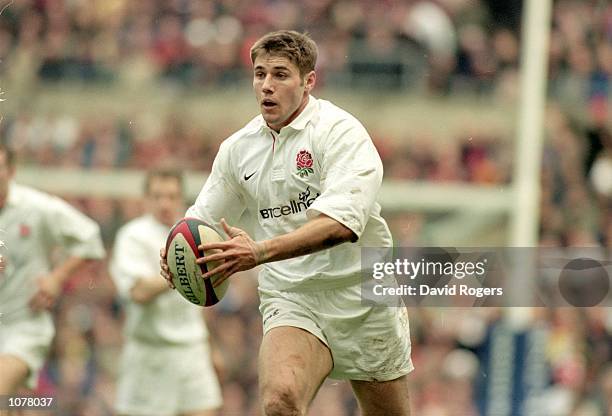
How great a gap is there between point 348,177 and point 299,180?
0.36 metres

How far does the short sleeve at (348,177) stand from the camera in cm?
560

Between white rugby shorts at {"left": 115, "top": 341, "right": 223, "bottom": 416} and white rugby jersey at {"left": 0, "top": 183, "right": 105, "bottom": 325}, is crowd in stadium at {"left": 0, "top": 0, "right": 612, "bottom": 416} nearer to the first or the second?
white rugby shorts at {"left": 115, "top": 341, "right": 223, "bottom": 416}

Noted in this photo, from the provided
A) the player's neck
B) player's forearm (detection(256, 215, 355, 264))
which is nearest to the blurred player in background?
the player's neck

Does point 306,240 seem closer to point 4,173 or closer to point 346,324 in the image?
point 346,324

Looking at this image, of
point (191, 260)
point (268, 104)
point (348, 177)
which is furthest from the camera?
point (268, 104)

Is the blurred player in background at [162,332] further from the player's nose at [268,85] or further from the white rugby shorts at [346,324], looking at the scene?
the player's nose at [268,85]

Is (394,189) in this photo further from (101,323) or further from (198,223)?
(198,223)

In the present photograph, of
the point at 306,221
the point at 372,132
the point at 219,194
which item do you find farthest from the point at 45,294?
the point at 372,132

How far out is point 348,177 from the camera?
5707mm

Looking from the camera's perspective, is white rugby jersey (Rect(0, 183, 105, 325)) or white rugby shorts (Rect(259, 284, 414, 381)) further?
white rugby jersey (Rect(0, 183, 105, 325))

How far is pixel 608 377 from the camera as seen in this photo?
40.0 ft

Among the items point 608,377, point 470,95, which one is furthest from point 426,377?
point 470,95

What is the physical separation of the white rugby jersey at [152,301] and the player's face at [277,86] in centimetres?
329

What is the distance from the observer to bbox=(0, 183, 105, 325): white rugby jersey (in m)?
8.12
